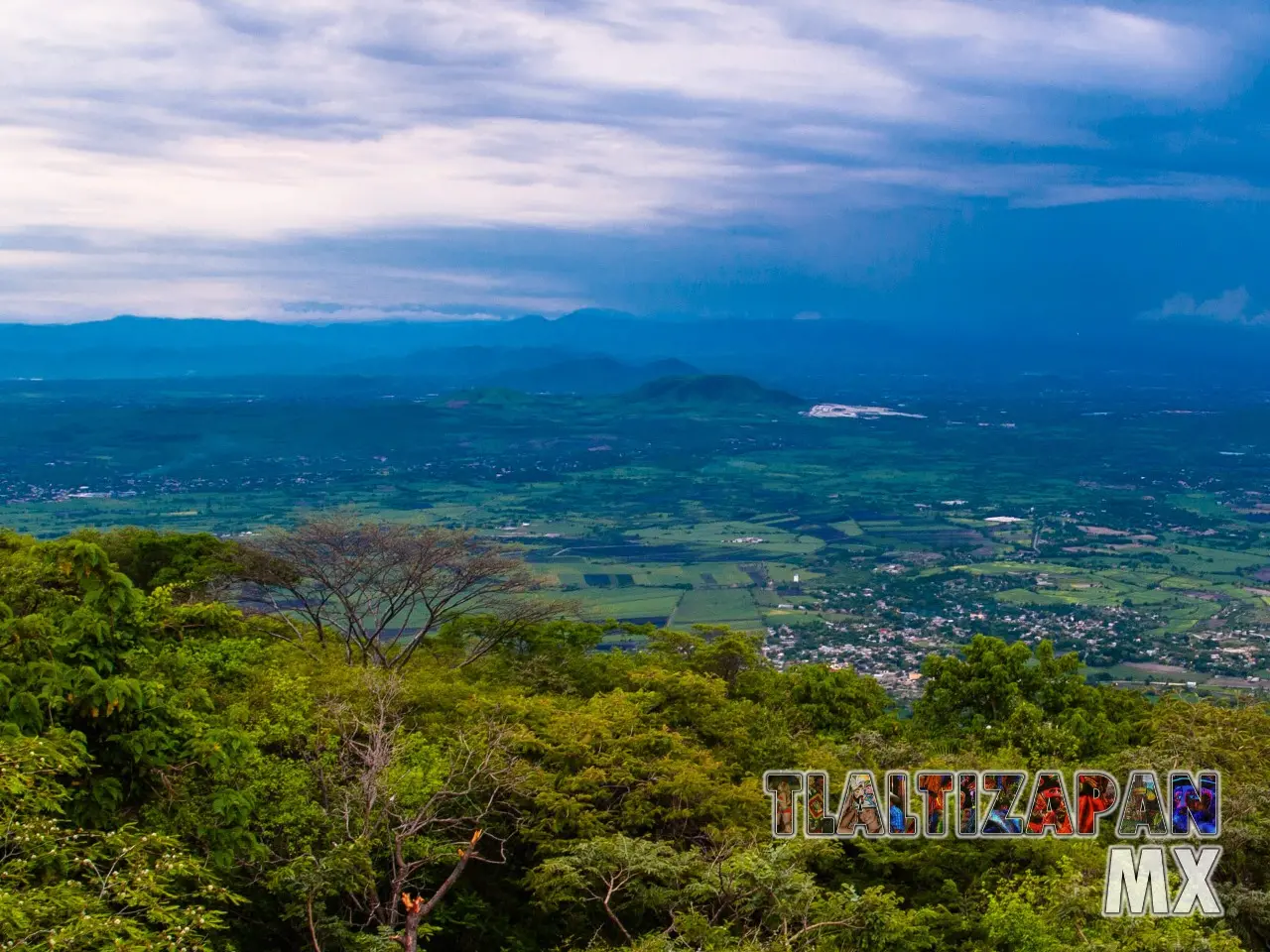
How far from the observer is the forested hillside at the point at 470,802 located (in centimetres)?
1207

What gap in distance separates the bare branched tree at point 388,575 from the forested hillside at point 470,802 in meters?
2.10

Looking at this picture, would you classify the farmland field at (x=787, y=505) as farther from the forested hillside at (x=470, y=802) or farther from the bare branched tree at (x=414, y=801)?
the bare branched tree at (x=414, y=801)

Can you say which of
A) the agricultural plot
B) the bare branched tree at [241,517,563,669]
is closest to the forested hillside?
the bare branched tree at [241,517,563,669]

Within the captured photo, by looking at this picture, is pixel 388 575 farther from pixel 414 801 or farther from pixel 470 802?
pixel 414 801

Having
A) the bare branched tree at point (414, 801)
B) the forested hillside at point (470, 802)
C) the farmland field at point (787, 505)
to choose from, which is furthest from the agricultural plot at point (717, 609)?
the bare branched tree at point (414, 801)

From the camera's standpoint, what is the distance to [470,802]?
56.1 ft

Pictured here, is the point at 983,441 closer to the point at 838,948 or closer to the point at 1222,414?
the point at 1222,414

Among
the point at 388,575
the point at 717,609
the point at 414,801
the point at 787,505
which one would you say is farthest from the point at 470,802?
the point at 787,505

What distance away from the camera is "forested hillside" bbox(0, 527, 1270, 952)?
12070 mm

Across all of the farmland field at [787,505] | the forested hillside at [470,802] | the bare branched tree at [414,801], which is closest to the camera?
the forested hillside at [470,802]

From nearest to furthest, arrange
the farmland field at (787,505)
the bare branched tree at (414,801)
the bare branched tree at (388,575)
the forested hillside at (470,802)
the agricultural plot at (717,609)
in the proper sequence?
the forested hillside at (470,802) → the bare branched tree at (414,801) → the bare branched tree at (388,575) → the agricultural plot at (717,609) → the farmland field at (787,505)

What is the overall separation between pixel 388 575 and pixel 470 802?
14319mm

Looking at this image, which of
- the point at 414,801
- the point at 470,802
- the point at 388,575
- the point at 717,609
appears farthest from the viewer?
the point at 717,609

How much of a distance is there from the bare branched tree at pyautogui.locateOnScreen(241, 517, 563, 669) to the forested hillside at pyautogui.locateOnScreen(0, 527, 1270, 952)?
6.90ft
